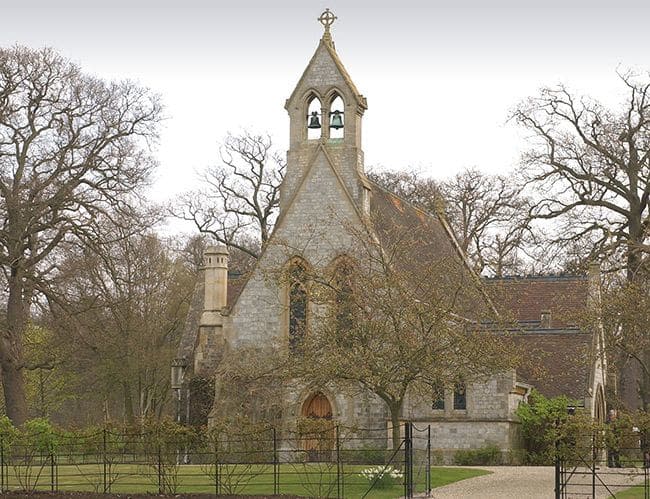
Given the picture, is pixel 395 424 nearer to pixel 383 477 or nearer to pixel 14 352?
pixel 383 477

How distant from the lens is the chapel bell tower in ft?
137

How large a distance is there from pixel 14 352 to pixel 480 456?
17057 mm

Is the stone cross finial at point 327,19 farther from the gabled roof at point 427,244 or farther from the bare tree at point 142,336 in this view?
the bare tree at point 142,336

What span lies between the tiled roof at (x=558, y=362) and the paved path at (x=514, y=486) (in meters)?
8.45

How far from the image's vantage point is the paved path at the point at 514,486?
26703 millimetres

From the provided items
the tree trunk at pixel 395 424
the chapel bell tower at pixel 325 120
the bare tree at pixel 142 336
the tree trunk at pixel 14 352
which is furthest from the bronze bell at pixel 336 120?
the tree trunk at pixel 395 424

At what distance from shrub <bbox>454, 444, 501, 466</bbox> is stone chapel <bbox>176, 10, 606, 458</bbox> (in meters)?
0.27

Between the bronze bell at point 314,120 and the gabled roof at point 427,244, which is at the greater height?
the bronze bell at point 314,120

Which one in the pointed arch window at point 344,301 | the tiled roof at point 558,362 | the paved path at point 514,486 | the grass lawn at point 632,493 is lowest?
the grass lawn at point 632,493

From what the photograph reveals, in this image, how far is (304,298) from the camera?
39594 mm

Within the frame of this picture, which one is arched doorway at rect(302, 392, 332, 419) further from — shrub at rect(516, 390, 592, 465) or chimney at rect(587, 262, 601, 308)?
chimney at rect(587, 262, 601, 308)

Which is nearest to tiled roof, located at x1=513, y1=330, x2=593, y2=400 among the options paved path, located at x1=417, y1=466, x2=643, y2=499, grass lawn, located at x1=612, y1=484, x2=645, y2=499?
paved path, located at x1=417, y1=466, x2=643, y2=499

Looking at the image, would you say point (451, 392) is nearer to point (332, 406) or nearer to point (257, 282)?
point (332, 406)

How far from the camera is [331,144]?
138 feet
